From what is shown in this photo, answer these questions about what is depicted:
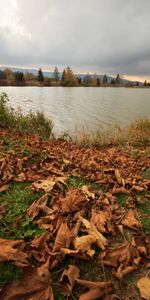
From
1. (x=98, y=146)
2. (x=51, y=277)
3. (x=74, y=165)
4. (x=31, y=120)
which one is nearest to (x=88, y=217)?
(x=51, y=277)

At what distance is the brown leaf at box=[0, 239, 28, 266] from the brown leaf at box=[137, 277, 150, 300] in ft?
2.76

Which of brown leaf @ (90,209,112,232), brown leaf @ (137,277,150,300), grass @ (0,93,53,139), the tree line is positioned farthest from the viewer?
the tree line

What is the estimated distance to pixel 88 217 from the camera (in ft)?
6.61

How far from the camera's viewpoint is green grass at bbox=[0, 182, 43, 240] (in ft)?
5.75

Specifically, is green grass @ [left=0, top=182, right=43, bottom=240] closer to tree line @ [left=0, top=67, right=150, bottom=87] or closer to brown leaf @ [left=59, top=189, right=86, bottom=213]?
brown leaf @ [left=59, top=189, right=86, bottom=213]

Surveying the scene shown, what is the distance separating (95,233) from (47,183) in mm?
1008

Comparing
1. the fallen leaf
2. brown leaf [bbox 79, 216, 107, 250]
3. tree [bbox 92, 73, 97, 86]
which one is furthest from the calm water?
tree [bbox 92, 73, 97, 86]

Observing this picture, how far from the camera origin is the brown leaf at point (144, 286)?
4.38 feet

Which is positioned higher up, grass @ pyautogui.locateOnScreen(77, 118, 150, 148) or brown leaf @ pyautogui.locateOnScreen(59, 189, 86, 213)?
brown leaf @ pyautogui.locateOnScreen(59, 189, 86, 213)

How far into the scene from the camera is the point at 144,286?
1388 millimetres

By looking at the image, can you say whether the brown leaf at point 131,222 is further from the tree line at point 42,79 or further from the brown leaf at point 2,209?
the tree line at point 42,79

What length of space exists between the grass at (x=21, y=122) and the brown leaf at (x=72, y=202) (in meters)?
4.51

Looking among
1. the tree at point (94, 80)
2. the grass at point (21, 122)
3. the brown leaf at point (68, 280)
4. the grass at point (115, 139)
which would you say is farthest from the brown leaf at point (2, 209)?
the tree at point (94, 80)

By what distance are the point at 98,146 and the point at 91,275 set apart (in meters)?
5.46
